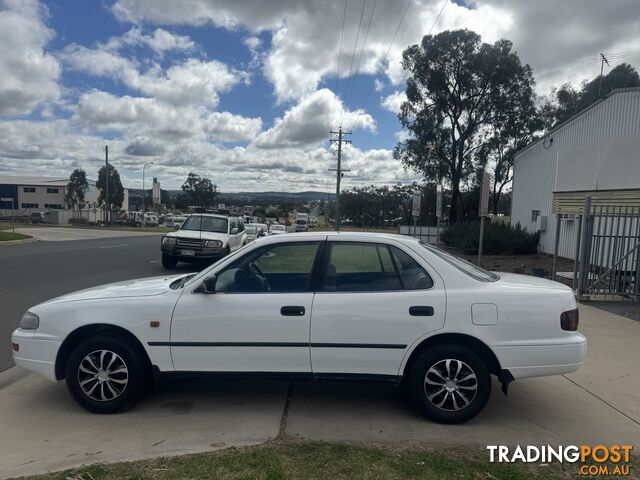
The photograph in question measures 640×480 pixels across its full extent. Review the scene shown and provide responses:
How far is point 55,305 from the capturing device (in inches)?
164

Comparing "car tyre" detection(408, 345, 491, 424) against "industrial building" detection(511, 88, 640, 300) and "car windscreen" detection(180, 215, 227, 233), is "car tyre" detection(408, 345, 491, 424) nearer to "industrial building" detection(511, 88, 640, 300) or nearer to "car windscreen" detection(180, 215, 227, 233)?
"industrial building" detection(511, 88, 640, 300)

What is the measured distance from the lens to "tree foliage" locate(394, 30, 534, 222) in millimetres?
31328

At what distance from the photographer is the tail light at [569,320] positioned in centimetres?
392

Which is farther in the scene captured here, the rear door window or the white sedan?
the rear door window

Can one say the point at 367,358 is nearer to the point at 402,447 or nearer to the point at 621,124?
the point at 402,447

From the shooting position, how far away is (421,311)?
3.90 metres

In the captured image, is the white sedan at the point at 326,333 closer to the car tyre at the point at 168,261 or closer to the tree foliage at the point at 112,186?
the car tyre at the point at 168,261

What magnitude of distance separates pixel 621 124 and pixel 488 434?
49.5 feet

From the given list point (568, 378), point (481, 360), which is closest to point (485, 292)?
point (481, 360)

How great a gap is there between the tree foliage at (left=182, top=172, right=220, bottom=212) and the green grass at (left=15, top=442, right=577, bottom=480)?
9685 centimetres

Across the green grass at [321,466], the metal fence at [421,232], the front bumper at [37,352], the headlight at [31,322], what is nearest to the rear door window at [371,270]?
the green grass at [321,466]

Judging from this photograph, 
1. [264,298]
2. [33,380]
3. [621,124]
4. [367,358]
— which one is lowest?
[33,380]

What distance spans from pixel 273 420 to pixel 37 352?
2.10 meters

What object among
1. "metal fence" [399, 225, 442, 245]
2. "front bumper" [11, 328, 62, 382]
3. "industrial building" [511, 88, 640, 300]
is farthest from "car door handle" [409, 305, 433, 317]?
"metal fence" [399, 225, 442, 245]
